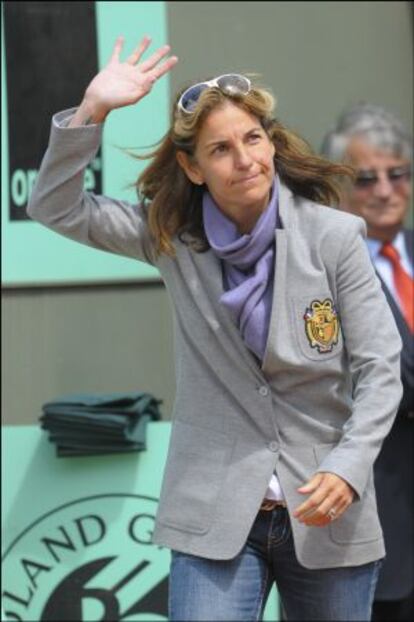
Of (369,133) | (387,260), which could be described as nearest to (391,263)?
(387,260)

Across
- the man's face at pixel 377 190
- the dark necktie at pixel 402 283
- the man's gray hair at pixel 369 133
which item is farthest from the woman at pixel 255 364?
the man's gray hair at pixel 369 133

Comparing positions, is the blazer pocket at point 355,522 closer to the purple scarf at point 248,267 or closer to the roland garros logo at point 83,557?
the purple scarf at point 248,267

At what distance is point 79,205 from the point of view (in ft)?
9.39

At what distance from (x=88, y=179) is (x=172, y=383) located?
2.59 ft

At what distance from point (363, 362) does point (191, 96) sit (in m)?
0.70

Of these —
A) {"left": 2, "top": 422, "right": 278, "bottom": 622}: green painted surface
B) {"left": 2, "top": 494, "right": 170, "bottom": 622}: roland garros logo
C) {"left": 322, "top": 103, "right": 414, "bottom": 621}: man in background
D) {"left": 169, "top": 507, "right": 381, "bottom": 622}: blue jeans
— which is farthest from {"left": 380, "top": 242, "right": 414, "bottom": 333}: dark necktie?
{"left": 169, "top": 507, "right": 381, "bottom": 622}: blue jeans

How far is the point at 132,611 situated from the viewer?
4324 mm

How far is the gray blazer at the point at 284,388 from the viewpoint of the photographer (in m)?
2.67

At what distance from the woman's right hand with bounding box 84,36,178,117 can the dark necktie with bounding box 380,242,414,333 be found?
1.55m

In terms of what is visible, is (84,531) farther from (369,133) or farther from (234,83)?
(234,83)

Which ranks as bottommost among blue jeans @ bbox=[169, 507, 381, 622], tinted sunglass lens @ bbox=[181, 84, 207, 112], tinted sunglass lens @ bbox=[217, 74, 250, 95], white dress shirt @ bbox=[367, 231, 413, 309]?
blue jeans @ bbox=[169, 507, 381, 622]

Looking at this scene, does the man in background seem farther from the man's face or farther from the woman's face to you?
the woman's face

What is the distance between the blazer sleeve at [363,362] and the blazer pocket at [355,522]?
3.2 inches

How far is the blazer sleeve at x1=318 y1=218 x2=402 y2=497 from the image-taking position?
2586mm
